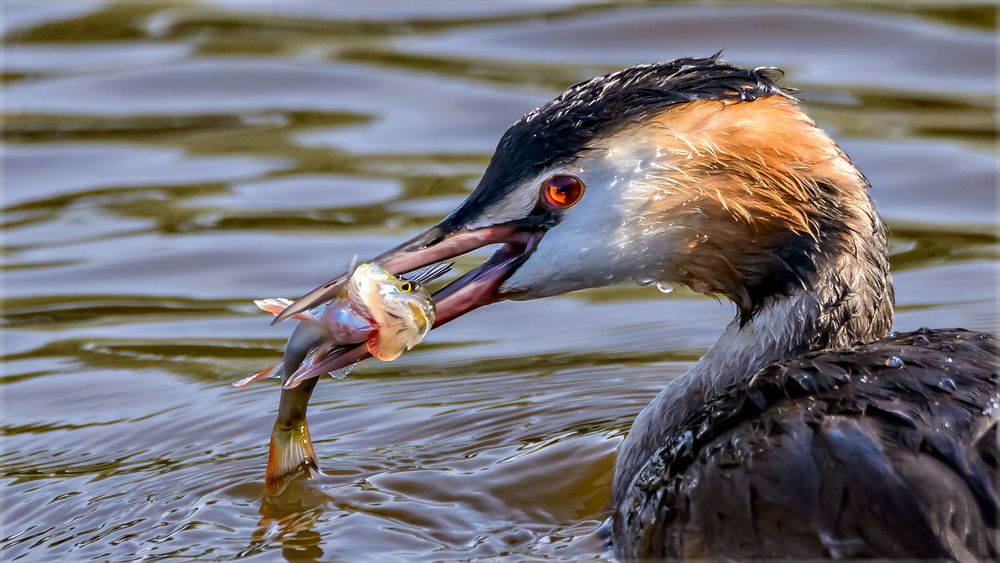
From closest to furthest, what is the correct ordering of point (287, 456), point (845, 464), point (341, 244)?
point (845, 464) → point (287, 456) → point (341, 244)

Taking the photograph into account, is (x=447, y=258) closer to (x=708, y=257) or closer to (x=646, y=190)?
(x=646, y=190)

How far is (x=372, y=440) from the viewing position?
5.97 meters

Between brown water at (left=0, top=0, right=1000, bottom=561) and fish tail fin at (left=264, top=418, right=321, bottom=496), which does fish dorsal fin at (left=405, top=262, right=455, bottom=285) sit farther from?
brown water at (left=0, top=0, right=1000, bottom=561)

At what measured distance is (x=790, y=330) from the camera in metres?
5.16

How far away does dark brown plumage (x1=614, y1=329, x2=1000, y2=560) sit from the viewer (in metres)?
4.22

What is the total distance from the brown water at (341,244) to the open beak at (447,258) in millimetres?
580

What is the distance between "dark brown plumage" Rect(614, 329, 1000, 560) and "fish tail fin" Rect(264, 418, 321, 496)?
113 centimetres

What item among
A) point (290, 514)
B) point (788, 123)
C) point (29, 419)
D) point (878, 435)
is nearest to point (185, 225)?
point (29, 419)

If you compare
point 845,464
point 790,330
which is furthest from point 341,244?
point 845,464

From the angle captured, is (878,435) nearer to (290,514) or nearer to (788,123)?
(788,123)

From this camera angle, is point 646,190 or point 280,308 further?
point 646,190

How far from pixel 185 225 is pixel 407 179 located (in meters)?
1.19

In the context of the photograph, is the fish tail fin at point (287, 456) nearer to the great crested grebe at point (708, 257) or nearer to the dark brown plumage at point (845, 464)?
the great crested grebe at point (708, 257)

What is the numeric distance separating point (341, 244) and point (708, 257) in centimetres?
342
